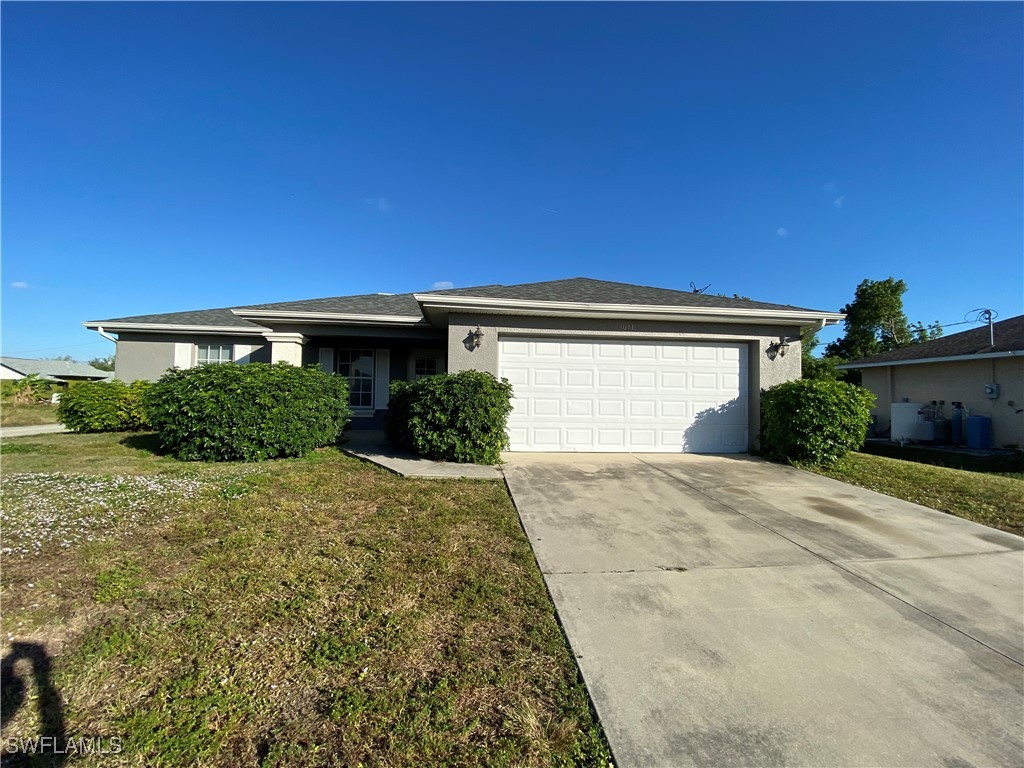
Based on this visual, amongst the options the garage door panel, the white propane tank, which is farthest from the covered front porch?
the white propane tank

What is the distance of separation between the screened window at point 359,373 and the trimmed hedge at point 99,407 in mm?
4612

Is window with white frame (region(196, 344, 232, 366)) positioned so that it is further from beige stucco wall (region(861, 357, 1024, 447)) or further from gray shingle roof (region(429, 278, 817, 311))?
beige stucco wall (region(861, 357, 1024, 447))

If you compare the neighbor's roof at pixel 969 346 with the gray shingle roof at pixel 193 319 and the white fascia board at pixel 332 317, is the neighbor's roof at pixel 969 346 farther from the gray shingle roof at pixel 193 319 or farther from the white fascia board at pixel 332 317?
the gray shingle roof at pixel 193 319

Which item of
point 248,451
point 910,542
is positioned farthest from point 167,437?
point 910,542

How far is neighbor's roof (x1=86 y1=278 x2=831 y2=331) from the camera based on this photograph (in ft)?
28.1

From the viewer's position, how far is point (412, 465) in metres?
6.48

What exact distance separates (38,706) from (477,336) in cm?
670

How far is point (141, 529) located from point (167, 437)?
3980 millimetres

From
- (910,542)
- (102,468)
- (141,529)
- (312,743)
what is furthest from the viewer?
(102,468)

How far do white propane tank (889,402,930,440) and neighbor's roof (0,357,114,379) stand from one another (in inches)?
2066

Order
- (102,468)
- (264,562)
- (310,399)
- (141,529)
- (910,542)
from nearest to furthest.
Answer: (264,562)
(141,529)
(910,542)
(102,468)
(310,399)

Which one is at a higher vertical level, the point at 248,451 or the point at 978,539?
the point at 248,451

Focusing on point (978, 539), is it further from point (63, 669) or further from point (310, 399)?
point (310, 399)

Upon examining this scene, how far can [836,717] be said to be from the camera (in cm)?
197
